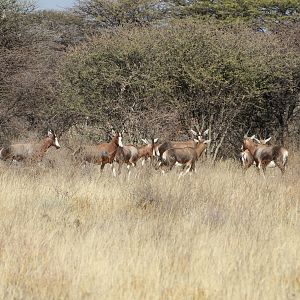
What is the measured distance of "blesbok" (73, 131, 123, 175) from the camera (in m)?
15.9

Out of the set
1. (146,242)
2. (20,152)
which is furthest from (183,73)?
(146,242)

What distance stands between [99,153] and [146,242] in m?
9.73

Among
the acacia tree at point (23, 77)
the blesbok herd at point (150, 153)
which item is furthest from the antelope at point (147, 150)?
the acacia tree at point (23, 77)

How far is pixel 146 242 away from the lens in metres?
6.96

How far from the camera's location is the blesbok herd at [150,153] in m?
16.5

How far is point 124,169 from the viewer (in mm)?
17750

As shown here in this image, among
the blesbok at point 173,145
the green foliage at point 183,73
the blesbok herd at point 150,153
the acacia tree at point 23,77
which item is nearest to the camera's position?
the blesbok herd at point 150,153

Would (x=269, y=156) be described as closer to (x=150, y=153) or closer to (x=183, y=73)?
(x=150, y=153)

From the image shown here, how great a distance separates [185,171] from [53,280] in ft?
33.4

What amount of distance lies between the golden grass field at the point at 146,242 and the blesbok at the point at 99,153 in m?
4.79

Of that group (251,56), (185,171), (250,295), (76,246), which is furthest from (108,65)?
(250,295)

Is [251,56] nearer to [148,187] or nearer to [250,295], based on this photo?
[148,187]

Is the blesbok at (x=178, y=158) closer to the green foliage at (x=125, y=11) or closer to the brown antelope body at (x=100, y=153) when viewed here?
the brown antelope body at (x=100, y=153)

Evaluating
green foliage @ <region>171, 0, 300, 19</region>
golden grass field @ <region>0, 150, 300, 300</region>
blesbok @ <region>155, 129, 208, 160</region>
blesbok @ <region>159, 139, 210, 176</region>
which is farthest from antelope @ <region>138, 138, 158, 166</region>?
green foliage @ <region>171, 0, 300, 19</region>
